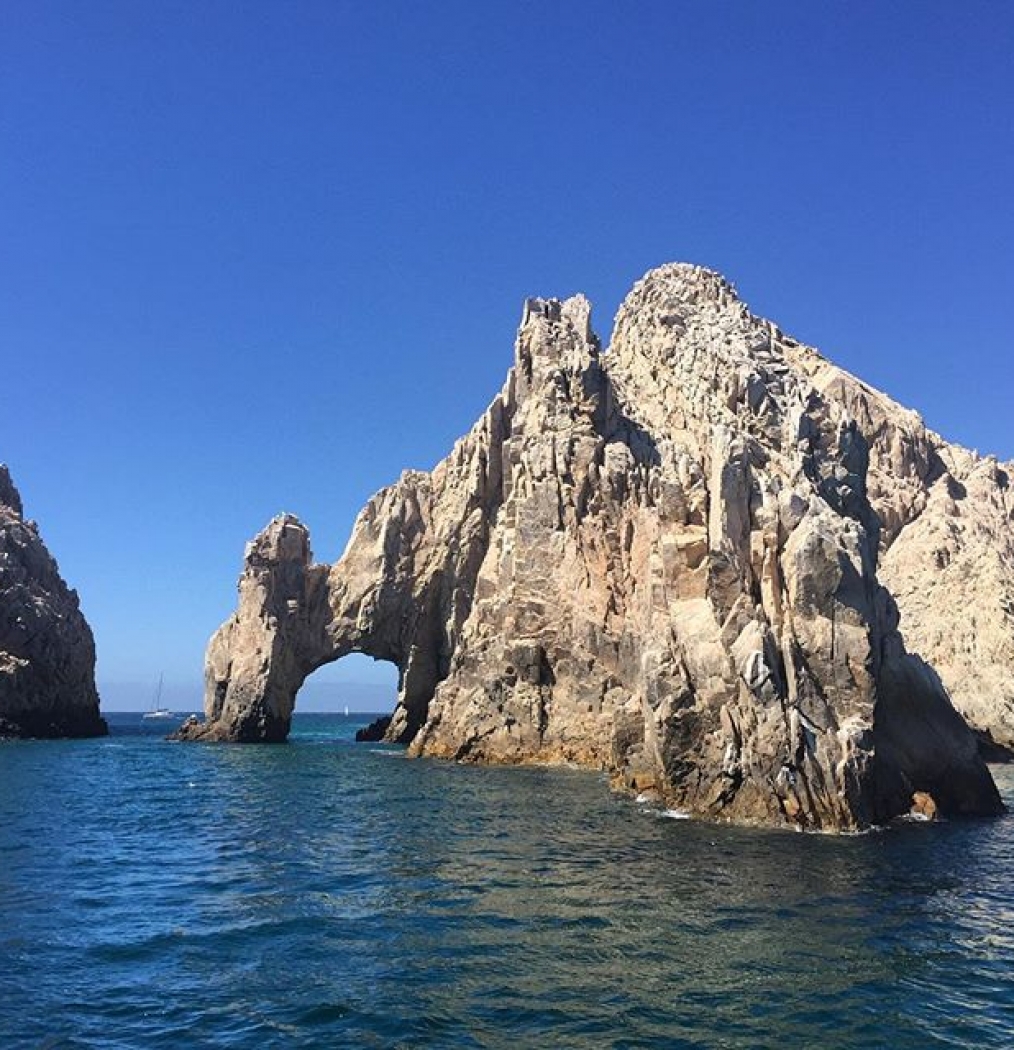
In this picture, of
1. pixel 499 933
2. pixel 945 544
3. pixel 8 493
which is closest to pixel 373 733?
pixel 8 493

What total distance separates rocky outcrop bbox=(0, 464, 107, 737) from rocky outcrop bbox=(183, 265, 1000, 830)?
17.6 meters

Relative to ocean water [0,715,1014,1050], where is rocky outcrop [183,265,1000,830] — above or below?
above

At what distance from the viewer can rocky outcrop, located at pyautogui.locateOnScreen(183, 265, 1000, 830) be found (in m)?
33.3

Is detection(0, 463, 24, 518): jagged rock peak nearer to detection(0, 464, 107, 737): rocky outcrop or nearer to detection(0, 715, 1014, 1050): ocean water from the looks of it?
detection(0, 464, 107, 737): rocky outcrop

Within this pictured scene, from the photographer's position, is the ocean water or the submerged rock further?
the submerged rock

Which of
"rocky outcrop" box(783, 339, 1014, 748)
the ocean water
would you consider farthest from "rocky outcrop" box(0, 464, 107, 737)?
"rocky outcrop" box(783, 339, 1014, 748)

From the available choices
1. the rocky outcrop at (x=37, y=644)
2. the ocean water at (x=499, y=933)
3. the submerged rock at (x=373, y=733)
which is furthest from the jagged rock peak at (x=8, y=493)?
the ocean water at (x=499, y=933)

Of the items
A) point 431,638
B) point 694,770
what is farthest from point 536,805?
point 431,638

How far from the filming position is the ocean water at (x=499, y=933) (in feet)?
46.3

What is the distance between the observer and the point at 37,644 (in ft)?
295

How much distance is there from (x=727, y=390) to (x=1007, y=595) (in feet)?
133

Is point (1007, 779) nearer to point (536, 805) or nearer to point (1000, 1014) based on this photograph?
point (536, 805)

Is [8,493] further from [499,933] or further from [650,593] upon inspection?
[499,933]

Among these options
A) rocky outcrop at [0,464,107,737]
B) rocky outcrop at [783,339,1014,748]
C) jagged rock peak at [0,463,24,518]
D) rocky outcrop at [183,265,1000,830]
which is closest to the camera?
rocky outcrop at [183,265,1000,830]
